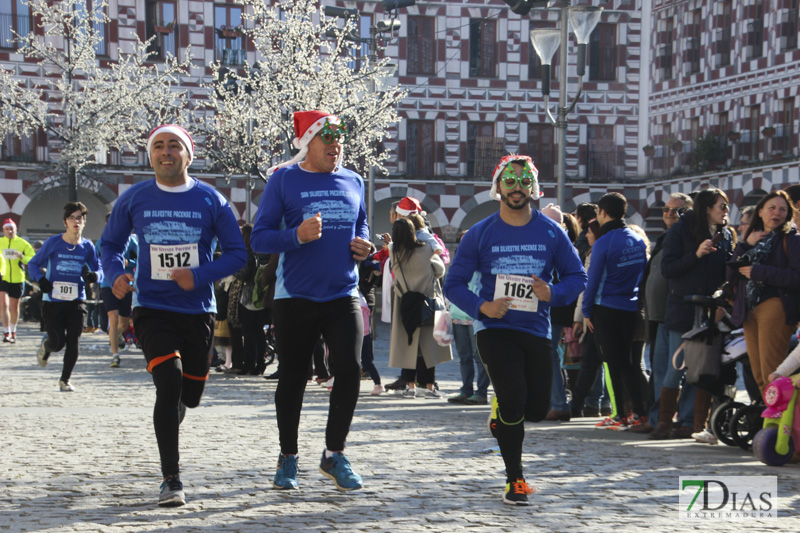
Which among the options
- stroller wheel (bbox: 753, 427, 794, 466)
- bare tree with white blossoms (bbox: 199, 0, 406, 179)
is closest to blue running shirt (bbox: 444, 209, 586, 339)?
stroller wheel (bbox: 753, 427, 794, 466)

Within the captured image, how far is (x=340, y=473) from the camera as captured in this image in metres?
6.73

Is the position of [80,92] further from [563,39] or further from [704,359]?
[704,359]

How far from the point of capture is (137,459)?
7.95 meters

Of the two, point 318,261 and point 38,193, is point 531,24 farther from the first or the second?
point 318,261

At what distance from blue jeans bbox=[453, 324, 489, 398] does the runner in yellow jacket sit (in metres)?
11.4

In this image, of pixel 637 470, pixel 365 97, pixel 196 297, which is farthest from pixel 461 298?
pixel 365 97

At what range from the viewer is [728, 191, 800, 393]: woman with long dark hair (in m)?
8.77

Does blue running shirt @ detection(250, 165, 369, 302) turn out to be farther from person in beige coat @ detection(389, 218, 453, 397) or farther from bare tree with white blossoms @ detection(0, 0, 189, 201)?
bare tree with white blossoms @ detection(0, 0, 189, 201)

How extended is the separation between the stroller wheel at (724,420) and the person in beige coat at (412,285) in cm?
384

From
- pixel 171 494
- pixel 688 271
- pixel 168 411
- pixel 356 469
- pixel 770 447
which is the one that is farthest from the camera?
pixel 688 271

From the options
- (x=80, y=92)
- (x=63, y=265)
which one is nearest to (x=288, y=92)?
(x=80, y=92)

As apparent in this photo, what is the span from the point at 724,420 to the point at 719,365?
0.43 meters

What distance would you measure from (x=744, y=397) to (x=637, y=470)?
17.8 ft

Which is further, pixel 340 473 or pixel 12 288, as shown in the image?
pixel 12 288
